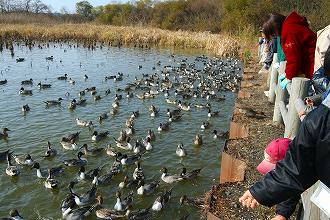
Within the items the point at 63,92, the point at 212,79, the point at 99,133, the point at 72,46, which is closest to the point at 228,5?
the point at 72,46

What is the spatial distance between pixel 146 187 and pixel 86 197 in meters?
1.69

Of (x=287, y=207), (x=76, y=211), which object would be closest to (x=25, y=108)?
(x=76, y=211)

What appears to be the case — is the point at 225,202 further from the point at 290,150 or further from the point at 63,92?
the point at 63,92

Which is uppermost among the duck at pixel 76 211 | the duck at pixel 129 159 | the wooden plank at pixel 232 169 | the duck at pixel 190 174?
the wooden plank at pixel 232 169

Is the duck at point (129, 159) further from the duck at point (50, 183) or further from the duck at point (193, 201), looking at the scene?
the duck at point (193, 201)

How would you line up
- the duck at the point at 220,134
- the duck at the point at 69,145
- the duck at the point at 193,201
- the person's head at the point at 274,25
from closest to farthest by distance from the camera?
the person's head at the point at 274,25, the duck at the point at 193,201, the duck at the point at 69,145, the duck at the point at 220,134

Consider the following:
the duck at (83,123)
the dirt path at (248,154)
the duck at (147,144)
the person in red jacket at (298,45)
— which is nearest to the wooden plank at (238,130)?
the dirt path at (248,154)

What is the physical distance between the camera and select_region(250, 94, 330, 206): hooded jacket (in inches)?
104

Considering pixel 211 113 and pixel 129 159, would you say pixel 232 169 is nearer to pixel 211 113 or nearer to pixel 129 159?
pixel 129 159

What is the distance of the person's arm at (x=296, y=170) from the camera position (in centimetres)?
272

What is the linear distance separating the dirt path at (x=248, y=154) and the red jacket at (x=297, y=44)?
2070mm

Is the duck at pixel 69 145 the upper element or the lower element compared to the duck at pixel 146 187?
upper

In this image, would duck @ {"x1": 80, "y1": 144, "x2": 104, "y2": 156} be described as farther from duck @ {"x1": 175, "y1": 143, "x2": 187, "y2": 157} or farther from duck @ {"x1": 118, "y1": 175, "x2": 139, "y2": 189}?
duck @ {"x1": 175, "y1": 143, "x2": 187, "y2": 157}

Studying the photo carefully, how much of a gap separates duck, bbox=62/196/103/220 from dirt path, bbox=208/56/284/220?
379 cm
